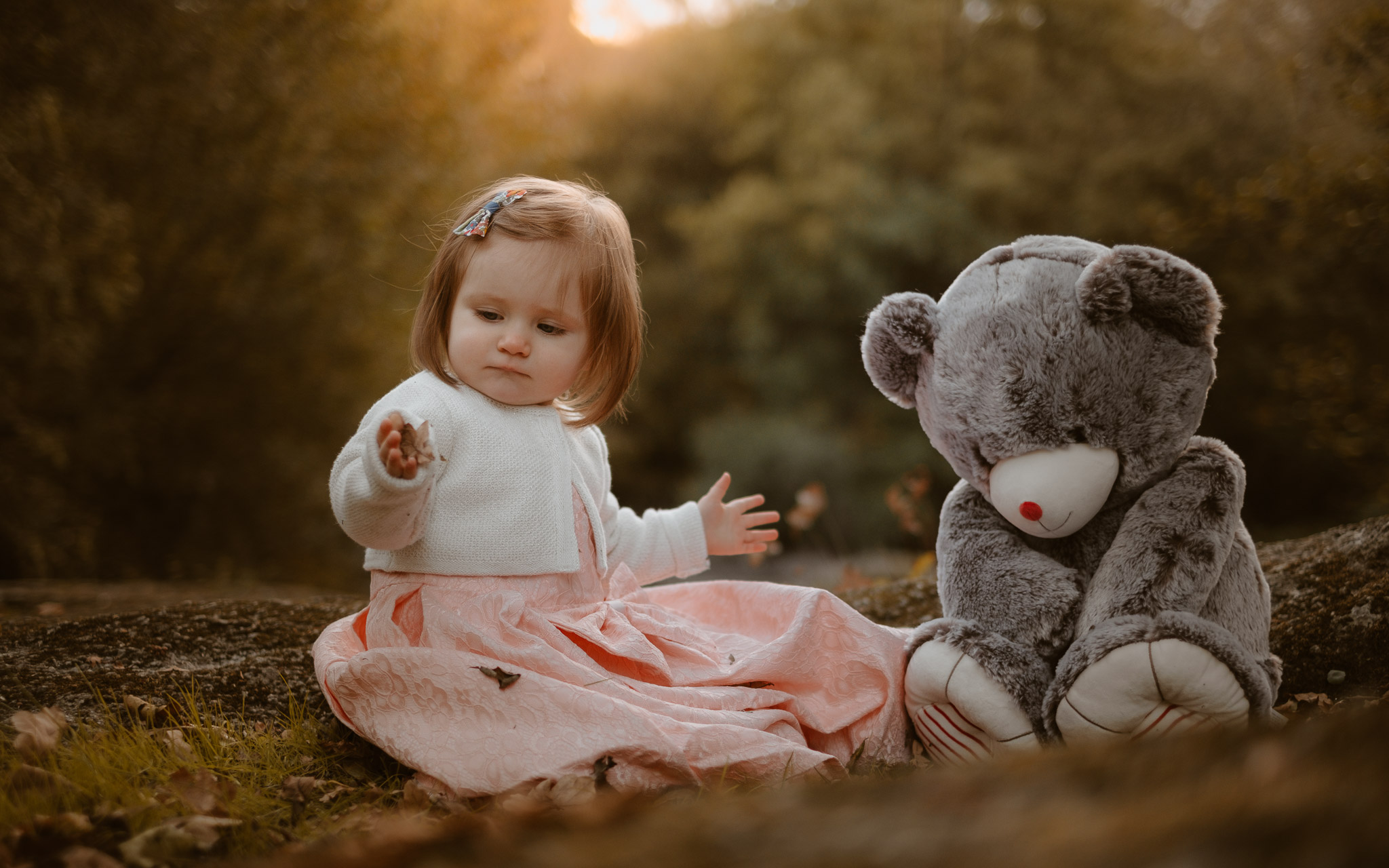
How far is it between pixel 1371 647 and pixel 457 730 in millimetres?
2384

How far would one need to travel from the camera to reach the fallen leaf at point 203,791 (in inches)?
68.6

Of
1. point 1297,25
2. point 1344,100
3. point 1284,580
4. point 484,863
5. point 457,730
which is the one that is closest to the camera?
point 484,863

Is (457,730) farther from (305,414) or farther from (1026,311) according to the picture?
(305,414)

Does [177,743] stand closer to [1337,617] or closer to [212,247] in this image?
[1337,617]

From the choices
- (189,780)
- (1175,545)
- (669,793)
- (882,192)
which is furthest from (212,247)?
(882,192)

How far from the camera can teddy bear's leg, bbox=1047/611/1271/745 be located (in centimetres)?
188

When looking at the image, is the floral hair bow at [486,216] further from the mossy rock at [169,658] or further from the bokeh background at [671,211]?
the bokeh background at [671,211]

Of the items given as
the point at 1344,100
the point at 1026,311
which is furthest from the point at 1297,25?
the point at 1026,311

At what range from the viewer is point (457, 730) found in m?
2.07

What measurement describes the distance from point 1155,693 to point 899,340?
0.93 m

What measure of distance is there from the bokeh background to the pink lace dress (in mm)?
1762

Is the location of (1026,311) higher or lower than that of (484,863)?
higher

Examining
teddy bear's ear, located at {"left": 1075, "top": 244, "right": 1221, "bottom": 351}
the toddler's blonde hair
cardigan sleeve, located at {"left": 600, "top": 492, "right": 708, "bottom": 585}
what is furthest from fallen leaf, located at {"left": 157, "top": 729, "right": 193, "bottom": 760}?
teddy bear's ear, located at {"left": 1075, "top": 244, "right": 1221, "bottom": 351}

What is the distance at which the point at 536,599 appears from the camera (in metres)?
2.30
